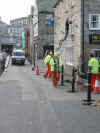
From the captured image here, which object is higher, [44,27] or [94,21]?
[44,27]

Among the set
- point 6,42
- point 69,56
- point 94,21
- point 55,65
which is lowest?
point 55,65

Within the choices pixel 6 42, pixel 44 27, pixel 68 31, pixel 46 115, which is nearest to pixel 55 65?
pixel 46 115

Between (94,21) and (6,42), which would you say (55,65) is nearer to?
(94,21)

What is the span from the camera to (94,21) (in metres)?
20.1

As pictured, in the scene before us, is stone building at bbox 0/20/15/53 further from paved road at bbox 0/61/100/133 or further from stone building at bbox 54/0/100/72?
paved road at bbox 0/61/100/133

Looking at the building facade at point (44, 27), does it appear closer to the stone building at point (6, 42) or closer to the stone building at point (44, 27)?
the stone building at point (44, 27)

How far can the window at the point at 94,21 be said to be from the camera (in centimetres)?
1996

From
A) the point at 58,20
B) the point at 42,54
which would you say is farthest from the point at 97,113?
the point at 42,54

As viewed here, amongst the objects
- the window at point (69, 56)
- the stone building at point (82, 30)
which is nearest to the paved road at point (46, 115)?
the stone building at point (82, 30)

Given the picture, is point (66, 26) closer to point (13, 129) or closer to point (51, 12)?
point (51, 12)

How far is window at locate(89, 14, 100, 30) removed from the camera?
19961 mm

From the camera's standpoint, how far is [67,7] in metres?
23.5

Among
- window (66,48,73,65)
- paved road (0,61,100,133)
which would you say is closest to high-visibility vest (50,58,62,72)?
paved road (0,61,100,133)

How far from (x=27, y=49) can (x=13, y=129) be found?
4566cm
